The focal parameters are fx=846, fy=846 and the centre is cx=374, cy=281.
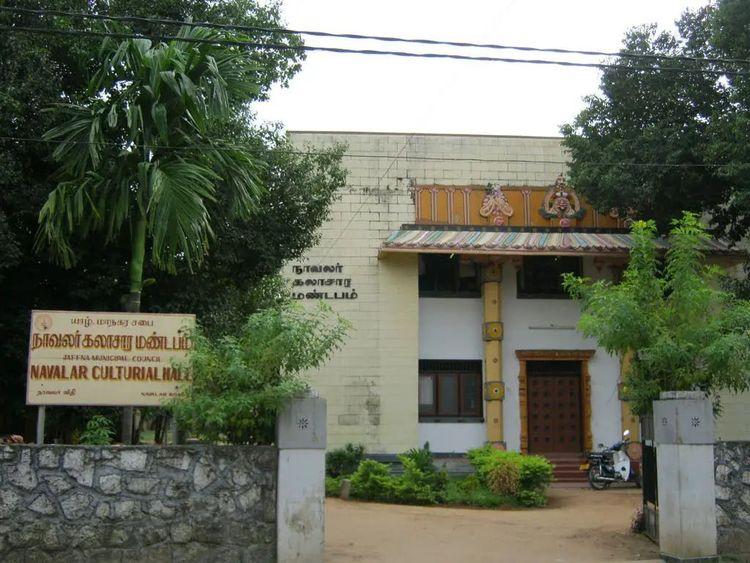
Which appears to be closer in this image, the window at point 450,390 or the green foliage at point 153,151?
the green foliage at point 153,151

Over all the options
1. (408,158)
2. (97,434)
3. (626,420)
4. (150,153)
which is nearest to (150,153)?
(150,153)

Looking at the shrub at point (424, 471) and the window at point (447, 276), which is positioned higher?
the window at point (447, 276)

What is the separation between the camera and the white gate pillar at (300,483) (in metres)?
9.10

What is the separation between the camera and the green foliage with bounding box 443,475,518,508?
51.5 ft

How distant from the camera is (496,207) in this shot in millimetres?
21453

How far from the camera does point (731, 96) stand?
16.7m

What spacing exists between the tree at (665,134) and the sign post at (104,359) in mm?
11581

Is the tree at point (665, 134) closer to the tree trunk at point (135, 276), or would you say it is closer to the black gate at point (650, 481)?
the black gate at point (650, 481)

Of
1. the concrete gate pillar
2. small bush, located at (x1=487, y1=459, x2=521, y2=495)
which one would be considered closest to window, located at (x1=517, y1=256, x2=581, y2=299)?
small bush, located at (x1=487, y1=459, x2=521, y2=495)

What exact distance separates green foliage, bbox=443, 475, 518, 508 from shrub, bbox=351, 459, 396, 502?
1089 millimetres

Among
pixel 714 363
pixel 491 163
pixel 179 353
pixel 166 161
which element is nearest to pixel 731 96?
pixel 491 163

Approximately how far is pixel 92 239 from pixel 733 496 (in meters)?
9.67

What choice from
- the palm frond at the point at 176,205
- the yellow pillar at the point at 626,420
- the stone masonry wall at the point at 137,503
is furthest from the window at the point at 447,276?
the stone masonry wall at the point at 137,503

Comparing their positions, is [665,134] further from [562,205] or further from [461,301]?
[461,301]
